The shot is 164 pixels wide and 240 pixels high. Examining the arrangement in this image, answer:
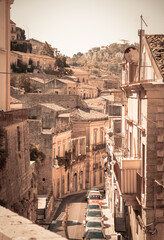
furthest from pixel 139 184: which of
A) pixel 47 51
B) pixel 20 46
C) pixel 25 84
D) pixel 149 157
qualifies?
pixel 47 51

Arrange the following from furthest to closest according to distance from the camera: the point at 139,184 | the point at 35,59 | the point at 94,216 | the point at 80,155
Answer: the point at 35,59 → the point at 80,155 → the point at 94,216 → the point at 139,184

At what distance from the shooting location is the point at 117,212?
23.3 meters

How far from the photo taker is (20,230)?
5.15m

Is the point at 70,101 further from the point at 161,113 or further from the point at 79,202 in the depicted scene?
the point at 161,113

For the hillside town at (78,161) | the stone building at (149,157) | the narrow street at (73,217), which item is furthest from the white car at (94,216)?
the stone building at (149,157)

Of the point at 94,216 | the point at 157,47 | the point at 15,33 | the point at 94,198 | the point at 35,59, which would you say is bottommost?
the point at 94,198

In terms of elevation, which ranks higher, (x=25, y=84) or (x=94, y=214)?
(x=25, y=84)

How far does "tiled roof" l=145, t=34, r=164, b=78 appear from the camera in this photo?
45.7ft

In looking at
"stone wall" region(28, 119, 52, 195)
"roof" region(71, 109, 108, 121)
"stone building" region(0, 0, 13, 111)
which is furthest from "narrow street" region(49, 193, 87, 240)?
"stone building" region(0, 0, 13, 111)

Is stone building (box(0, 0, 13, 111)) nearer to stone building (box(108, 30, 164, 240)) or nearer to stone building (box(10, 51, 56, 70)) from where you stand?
stone building (box(108, 30, 164, 240))

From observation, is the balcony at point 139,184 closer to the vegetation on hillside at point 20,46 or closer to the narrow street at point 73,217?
the narrow street at point 73,217

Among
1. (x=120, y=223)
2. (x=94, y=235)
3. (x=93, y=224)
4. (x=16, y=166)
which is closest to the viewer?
(x=16, y=166)

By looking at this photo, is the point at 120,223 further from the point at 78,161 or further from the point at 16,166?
the point at 78,161

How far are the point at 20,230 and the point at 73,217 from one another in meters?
29.1
